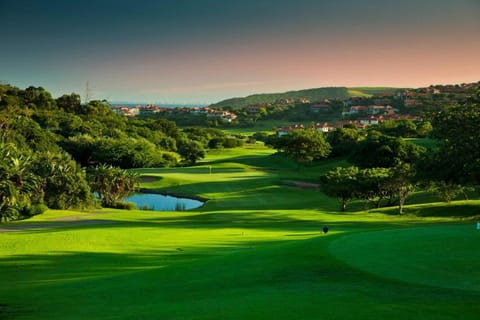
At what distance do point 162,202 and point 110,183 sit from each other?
8638 mm

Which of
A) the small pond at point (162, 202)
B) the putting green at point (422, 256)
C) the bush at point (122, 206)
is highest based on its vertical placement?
the putting green at point (422, 256)

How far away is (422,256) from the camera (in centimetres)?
1273

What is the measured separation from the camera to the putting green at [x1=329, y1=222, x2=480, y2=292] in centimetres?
Result: 1082

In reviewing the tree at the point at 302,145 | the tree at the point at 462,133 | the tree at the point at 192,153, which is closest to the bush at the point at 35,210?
the tree at the point at 462,133

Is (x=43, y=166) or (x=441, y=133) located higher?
(x=441, y=133)

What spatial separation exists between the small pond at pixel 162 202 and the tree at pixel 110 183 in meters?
3.16

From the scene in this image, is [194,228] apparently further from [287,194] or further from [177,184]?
[177,184]

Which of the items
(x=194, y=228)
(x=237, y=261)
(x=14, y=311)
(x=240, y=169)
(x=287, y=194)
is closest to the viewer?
(x=14, y=311)

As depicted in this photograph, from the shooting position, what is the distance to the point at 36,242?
2152 centimetres

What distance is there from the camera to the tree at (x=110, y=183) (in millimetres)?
46838

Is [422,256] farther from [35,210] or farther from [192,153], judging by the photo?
[192,153]

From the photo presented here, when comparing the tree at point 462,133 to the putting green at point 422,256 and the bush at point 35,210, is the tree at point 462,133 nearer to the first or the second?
the putting green at point 422,256

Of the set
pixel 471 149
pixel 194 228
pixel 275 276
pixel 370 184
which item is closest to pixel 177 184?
pixel 370 184

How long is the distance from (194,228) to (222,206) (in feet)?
68.0
